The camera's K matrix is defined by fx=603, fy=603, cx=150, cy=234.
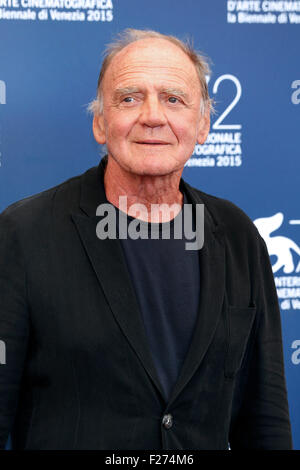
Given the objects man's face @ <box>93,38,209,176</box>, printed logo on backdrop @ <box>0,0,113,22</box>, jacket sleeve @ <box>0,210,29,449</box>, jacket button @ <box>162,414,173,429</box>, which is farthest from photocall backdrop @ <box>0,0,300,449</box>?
jacket button @ <box>162,414,173,429</box>

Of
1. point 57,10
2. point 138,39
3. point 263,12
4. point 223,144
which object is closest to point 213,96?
point 223,144

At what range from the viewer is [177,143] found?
1.35m

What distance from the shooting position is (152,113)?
1.30 meters

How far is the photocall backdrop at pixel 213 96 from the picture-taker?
1982mm

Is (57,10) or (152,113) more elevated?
(57,10)

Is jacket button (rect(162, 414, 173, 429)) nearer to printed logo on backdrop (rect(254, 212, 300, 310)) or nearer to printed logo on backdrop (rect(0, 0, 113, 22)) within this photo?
printed logo on backdrop (rect(254, 212, 300, 310))

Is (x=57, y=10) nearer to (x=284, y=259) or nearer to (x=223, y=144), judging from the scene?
(x=223, y=144)

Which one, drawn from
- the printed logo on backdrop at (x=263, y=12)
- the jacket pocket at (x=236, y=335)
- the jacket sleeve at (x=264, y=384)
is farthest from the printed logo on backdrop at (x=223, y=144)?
the jacket pocket at (x=236, y=335)

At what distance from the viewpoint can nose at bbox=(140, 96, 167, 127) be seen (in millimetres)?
1298

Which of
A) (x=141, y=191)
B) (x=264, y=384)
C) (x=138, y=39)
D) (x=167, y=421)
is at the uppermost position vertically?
(x=138, y=39)

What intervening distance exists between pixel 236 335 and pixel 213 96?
3.37 ft

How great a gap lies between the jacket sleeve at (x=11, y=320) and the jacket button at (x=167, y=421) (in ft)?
1.05

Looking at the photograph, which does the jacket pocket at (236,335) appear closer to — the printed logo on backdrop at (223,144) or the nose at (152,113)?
the nose at (152,113)
